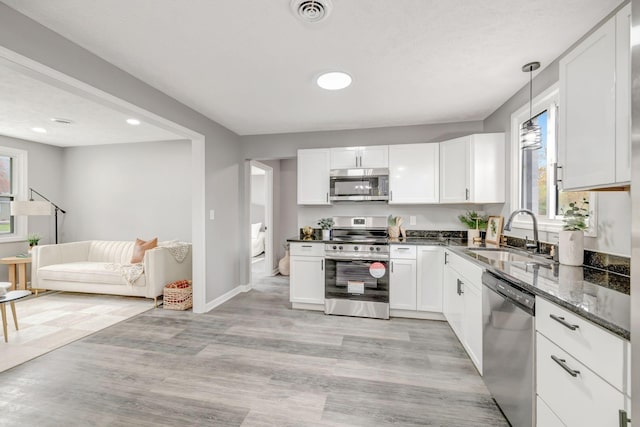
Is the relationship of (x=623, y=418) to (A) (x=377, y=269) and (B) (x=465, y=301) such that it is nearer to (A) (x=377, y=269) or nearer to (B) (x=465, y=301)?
(B) (x=465, y=301)

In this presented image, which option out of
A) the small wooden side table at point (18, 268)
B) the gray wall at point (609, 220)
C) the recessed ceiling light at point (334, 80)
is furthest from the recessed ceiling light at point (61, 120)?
→ the gray wall at point (609, 220)

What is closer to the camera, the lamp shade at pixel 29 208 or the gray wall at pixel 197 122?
the gray wall at pixel 197 122

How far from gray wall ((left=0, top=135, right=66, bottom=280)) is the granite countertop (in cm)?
669

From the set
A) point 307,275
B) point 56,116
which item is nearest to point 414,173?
point 307,275

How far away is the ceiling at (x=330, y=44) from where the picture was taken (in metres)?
1.67

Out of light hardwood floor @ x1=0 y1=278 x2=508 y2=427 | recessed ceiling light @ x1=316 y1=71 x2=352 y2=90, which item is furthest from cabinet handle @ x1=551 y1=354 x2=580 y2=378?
recessed ceiling light @ x1=316 y1=71 x2=352 y2=90

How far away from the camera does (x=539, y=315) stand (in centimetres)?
136

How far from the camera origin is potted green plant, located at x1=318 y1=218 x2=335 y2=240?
151 inches

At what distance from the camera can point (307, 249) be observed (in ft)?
12.1

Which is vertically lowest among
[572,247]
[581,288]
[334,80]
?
[581,288]

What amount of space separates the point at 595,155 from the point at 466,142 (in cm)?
197

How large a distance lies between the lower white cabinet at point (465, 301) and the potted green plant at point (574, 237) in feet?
1.73

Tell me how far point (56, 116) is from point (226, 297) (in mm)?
3225

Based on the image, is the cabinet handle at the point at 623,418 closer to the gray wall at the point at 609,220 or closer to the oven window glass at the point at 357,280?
the gray wall at the point at 609,220
